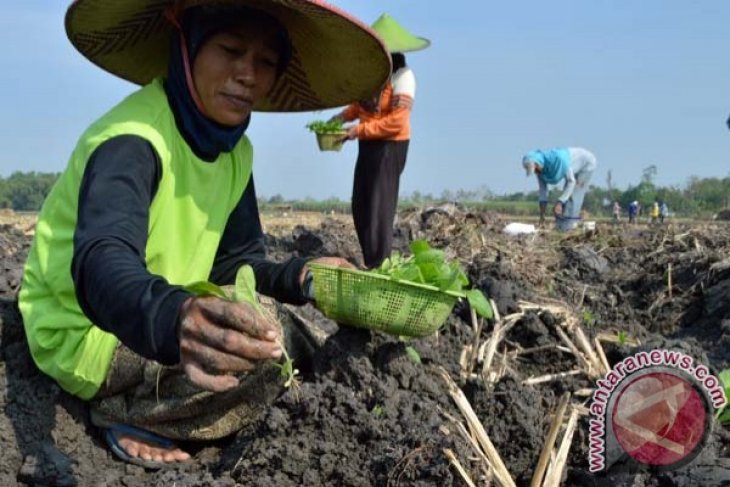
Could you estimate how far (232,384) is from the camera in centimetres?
171

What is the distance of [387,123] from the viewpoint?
600cm

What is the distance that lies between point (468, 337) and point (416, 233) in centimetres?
570

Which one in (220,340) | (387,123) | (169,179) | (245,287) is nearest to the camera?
(220,340)

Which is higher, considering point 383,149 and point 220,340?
point 383,149

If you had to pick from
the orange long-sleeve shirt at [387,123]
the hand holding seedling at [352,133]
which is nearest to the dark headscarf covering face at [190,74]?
the orange long-sleeve shirt at [387,123]

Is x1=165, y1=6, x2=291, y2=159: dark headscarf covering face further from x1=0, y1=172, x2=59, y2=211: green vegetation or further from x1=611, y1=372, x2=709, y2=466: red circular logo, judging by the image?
x1=0, y1=172, x2=59, y2=211: green vegetation

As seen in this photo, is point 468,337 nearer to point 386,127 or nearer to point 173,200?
point 173,200

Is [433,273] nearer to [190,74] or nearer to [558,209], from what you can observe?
[190,74]

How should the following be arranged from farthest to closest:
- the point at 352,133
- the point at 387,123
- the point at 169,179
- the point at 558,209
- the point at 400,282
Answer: the point at 558,209
the point at 352,133
the point at 387,123
the point at 169,179
the point at 400,282

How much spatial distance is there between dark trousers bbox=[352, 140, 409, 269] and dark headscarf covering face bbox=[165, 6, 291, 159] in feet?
11.1

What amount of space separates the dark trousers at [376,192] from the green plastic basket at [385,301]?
3656mm

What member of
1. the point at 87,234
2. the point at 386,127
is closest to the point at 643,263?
the point at 386,127

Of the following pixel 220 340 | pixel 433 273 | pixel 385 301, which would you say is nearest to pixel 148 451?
pixel 385 301

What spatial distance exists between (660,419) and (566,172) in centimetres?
1207
